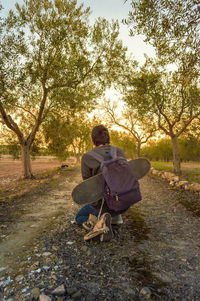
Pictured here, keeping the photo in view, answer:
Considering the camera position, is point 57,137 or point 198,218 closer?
point 198,218

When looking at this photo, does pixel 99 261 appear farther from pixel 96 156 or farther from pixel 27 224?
pixel 27 224

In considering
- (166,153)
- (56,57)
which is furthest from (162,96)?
(166,153)

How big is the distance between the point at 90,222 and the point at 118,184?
5.32ft

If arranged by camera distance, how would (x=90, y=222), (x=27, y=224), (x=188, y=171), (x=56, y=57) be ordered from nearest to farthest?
1. (x=90, y=222)
2. (x=27, y=224)
3. (x=56, y=57)
4. (x=188, y=171)

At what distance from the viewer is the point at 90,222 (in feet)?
16.2

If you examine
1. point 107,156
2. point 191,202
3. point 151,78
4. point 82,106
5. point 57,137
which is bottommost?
point 191,202

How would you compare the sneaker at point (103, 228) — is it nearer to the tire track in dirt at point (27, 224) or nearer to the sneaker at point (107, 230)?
the sneaker at point (107, 230)

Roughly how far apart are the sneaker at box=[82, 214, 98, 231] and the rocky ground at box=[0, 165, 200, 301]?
0.28m

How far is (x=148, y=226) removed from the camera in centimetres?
597

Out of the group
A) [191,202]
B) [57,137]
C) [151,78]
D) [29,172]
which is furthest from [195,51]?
[29,172]

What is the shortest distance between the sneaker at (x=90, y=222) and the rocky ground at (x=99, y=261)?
28cm

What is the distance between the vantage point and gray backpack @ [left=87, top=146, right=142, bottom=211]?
399 cm

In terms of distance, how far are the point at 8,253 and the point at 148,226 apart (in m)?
4.00

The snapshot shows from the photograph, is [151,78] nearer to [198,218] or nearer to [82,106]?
[82,106]
